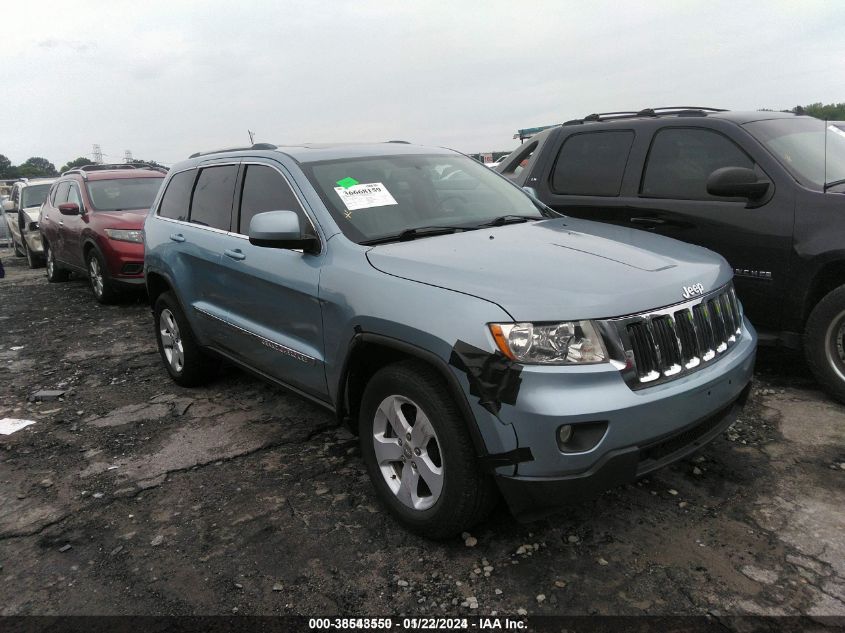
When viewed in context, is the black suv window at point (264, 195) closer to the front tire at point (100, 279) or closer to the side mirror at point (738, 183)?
the side mirror at point (738, 183)

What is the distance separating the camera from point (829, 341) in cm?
398

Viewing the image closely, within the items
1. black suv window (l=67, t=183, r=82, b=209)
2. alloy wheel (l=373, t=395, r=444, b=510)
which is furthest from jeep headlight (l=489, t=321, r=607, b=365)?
black suv window (l=67, t=183, r=82, b=209)

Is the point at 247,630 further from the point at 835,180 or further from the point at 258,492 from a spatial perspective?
the point at 835,180

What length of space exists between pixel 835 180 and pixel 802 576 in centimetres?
277

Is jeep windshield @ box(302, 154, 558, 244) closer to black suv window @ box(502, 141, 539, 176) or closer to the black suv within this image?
the black suv

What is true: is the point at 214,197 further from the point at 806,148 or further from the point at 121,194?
the point at 121,194

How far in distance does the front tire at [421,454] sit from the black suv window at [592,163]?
10.1ft

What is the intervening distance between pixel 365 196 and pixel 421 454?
1.41 meters

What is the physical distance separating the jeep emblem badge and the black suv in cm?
169

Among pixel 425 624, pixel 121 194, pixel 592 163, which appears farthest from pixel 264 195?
pixel 121 194

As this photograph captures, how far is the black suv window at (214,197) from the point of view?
13.7ft

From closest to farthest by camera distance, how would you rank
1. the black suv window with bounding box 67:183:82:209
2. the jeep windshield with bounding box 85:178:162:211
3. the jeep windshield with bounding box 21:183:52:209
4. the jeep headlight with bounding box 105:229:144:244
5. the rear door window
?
the jeep headlight with bounding box 105:229:144:244 → the jeep windshield with bounding box 85:178:162:211 → the black suv window with bounding box 67:183:82:209 → the rear door window → the jeep windshield with bounding box 21:183:52:209

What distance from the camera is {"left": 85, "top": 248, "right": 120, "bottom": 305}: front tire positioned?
8414 mm

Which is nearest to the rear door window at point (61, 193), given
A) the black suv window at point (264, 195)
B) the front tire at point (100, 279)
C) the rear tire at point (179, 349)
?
the front tire at point (100, 279)
